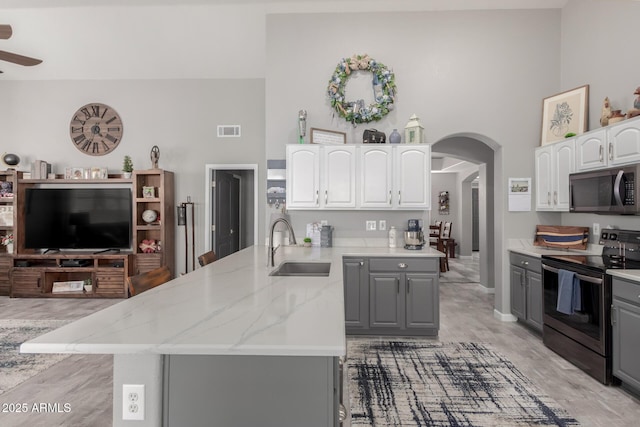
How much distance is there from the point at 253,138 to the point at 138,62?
6.98 ft

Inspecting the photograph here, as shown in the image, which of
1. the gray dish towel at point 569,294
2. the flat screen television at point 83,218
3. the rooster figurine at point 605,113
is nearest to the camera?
the gray dish towel at point 569,294

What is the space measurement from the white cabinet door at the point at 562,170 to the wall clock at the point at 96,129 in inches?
251

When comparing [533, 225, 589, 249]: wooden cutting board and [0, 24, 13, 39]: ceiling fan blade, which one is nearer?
[0, 24, 13, 39]: ceiling fan blade

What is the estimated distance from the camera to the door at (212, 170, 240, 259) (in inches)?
232

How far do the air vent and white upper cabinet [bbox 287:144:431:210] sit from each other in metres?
2.08

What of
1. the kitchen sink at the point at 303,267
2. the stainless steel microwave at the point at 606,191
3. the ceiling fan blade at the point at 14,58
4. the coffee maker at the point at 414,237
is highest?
the ceiling fan blade at the point at 14,58

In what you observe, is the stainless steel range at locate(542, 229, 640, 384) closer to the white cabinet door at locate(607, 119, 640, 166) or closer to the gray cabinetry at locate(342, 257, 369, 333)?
the white cabinet door at locate(607, 119, 640, 166)

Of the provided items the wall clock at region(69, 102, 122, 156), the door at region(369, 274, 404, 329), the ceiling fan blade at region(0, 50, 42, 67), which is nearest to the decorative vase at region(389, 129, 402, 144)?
the door at region(369, 274, 404, 329)

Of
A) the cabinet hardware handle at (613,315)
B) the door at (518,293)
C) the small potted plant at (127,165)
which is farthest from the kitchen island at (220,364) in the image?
the small potted plant at (127,165)

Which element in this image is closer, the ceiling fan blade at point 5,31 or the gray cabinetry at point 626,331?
the gray cabinetry at point 626,331

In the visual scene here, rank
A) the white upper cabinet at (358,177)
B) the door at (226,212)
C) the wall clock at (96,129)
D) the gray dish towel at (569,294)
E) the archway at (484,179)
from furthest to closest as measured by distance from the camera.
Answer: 1. the door at (226,212)
2. the wall clock at (96,129)
3. the archway at (484,179)
4. the white upper cabinet at (358,177)
5. the gray dish towel at (569,294)

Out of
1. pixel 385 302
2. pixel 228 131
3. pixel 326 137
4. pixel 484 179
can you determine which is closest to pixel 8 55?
pixel 228 131

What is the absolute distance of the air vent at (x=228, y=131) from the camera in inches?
225

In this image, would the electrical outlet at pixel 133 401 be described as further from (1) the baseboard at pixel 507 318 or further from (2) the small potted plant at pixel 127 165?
(2) the small potted plant at pixel 127 165
